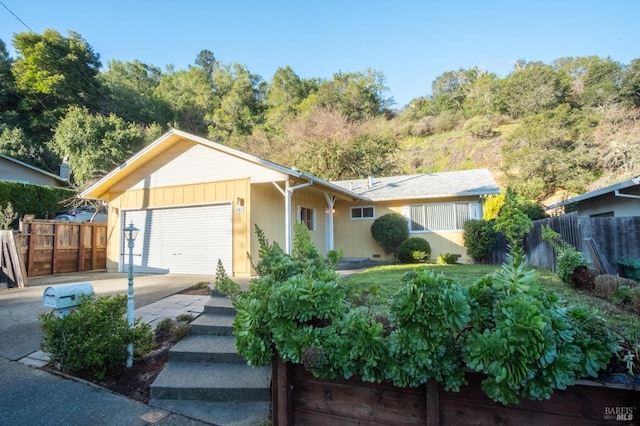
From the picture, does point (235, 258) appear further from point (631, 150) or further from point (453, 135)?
point (453, 135)

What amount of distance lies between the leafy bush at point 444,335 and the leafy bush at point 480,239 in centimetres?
1028

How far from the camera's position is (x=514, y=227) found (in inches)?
80.0

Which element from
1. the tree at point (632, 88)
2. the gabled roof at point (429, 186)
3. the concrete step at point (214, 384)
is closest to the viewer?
the concrete step at point (214, 384)

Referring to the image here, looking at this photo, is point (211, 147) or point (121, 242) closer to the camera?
point (211, 147)

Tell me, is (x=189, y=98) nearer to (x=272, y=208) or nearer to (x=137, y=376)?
(x=272, y=208)

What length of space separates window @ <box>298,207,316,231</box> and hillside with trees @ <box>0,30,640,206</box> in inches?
428

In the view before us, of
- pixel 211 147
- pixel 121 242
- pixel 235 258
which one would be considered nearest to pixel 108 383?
pixel 235 258

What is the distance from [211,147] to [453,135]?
2725cm

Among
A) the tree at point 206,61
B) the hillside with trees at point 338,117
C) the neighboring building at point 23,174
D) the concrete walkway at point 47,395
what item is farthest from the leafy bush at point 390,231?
the tree at point 206,61

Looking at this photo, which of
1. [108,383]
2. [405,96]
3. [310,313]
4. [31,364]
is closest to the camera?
[310,313]

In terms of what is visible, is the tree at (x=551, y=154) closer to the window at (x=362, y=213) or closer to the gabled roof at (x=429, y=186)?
the gabled roof at (x=429, y=186)

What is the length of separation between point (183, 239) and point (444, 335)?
30.3 ft

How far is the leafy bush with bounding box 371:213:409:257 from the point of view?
12.5m

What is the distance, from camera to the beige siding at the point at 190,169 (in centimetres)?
863
